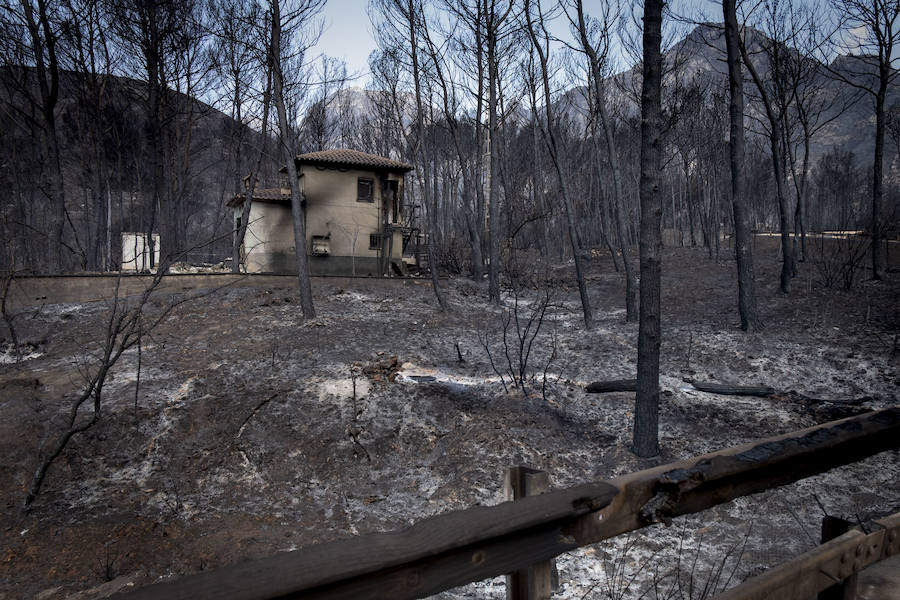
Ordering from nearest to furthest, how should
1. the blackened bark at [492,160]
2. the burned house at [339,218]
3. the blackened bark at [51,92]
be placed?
the blackened bark at [51,92], the blackened bark at [492,160], the burned house at [339,218]

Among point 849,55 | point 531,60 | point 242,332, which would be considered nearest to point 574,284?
point 531,60

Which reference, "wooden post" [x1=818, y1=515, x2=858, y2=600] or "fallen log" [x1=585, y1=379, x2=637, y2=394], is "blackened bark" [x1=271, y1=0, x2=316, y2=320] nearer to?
"fallen log" [x1=585, y1=379, x2=637, y2=394]

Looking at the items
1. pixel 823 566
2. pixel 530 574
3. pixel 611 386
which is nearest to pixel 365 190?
pixel 611 386

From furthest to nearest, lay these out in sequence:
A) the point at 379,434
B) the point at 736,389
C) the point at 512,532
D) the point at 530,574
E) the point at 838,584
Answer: the point at 736,389 < the point at 379,434 < the point at 838,584 < the point at 530,574 < the point at 512,532

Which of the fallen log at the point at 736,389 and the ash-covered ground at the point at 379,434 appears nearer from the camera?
the ash-covered ground at the point at 379,434

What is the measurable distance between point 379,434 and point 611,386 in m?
4.26

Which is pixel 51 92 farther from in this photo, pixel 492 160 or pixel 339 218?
pixel 492 160

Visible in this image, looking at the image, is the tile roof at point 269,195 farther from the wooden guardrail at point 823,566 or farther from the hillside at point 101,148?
the wooden guardrail at point 823,566

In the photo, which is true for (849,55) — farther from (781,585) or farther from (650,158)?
(781,585)

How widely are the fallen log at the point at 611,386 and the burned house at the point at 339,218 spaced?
19402mm

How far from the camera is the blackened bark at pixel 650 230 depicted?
662 centimetres

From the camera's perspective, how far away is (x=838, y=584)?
6.78ft

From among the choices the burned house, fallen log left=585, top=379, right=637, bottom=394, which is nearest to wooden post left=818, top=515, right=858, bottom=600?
fallen log left=585, top=379, right=637, bottom=394

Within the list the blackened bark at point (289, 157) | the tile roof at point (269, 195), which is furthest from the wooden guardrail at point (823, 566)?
the tile roof at point (269, 195)
